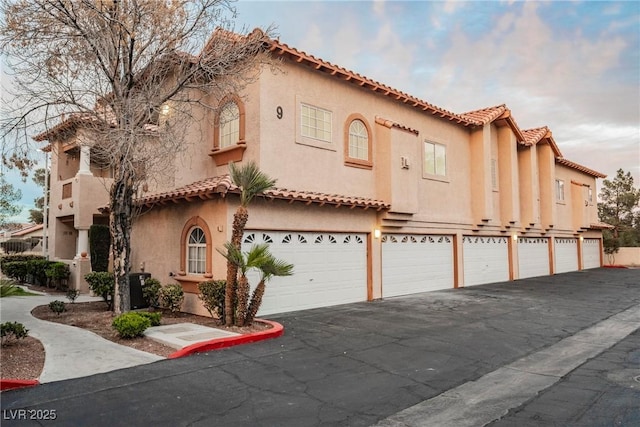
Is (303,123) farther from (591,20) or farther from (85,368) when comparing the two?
(591,20)

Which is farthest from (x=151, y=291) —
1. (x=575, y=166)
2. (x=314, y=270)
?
(x=575, y=166)

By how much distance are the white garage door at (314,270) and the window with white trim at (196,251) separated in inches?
51.9

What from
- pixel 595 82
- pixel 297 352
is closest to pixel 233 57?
pixel 297 352

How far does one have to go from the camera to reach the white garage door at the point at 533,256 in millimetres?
24672

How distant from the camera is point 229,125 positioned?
13.6 m

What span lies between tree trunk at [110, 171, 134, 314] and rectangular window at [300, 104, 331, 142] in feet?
17.9

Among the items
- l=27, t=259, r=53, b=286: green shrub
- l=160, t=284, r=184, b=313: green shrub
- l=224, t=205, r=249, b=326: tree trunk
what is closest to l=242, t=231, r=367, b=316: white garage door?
l=224, t=205, r=249, b=326: tree trunk

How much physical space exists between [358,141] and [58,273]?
12826mm

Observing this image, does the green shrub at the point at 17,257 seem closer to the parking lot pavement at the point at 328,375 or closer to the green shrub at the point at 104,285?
the green shrub at the point at 104,285

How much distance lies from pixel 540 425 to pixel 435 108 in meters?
14.7

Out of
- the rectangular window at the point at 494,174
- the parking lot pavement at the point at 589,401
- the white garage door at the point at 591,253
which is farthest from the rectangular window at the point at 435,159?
the white garage door at the point at 591,253

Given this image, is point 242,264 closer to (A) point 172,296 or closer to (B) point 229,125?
(A) point 172,296

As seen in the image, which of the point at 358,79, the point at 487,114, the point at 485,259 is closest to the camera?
the point at 358,79

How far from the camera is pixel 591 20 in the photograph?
16.3 m
